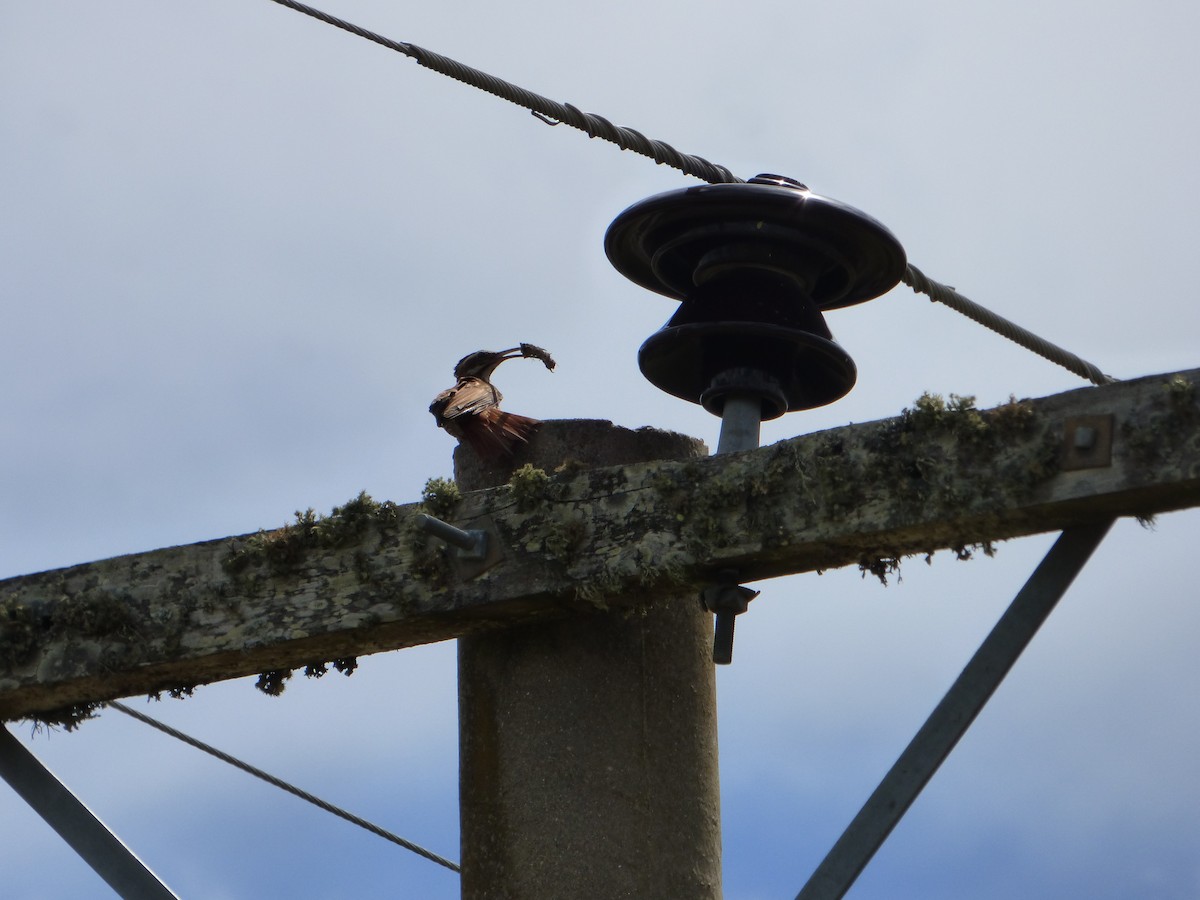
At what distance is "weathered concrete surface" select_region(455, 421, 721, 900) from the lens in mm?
3479

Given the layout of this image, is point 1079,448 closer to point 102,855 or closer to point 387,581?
point 387,581

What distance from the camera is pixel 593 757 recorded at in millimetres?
3531

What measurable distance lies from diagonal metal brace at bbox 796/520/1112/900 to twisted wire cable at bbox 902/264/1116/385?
1.03m

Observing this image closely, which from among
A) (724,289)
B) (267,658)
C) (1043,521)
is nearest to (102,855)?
(267,658)

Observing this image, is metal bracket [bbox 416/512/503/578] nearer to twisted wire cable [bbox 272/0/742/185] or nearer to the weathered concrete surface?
the weathered concrete surface

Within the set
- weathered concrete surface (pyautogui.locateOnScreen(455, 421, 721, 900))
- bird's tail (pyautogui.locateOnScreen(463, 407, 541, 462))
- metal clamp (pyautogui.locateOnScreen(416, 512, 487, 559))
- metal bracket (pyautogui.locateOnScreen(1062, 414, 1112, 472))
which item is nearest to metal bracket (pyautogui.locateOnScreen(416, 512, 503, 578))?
metal clamp (pyautogui.locateOnScreen(416, 512, 487, 559))

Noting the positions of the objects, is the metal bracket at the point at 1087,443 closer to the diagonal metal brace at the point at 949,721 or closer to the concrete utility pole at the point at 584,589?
the concrete utility pole at the point at 584,589

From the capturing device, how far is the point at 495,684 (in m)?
3.67

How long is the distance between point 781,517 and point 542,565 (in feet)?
1.49

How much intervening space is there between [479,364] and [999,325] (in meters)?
1.13

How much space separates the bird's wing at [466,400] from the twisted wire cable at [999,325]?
0.92m

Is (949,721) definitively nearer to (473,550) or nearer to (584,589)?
(584,589)

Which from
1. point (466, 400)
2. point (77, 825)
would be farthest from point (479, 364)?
point (77, 825)

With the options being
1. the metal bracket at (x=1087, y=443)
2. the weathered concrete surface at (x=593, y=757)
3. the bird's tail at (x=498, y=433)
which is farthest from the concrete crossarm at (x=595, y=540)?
the bird's tail at (x=498, y=433)
